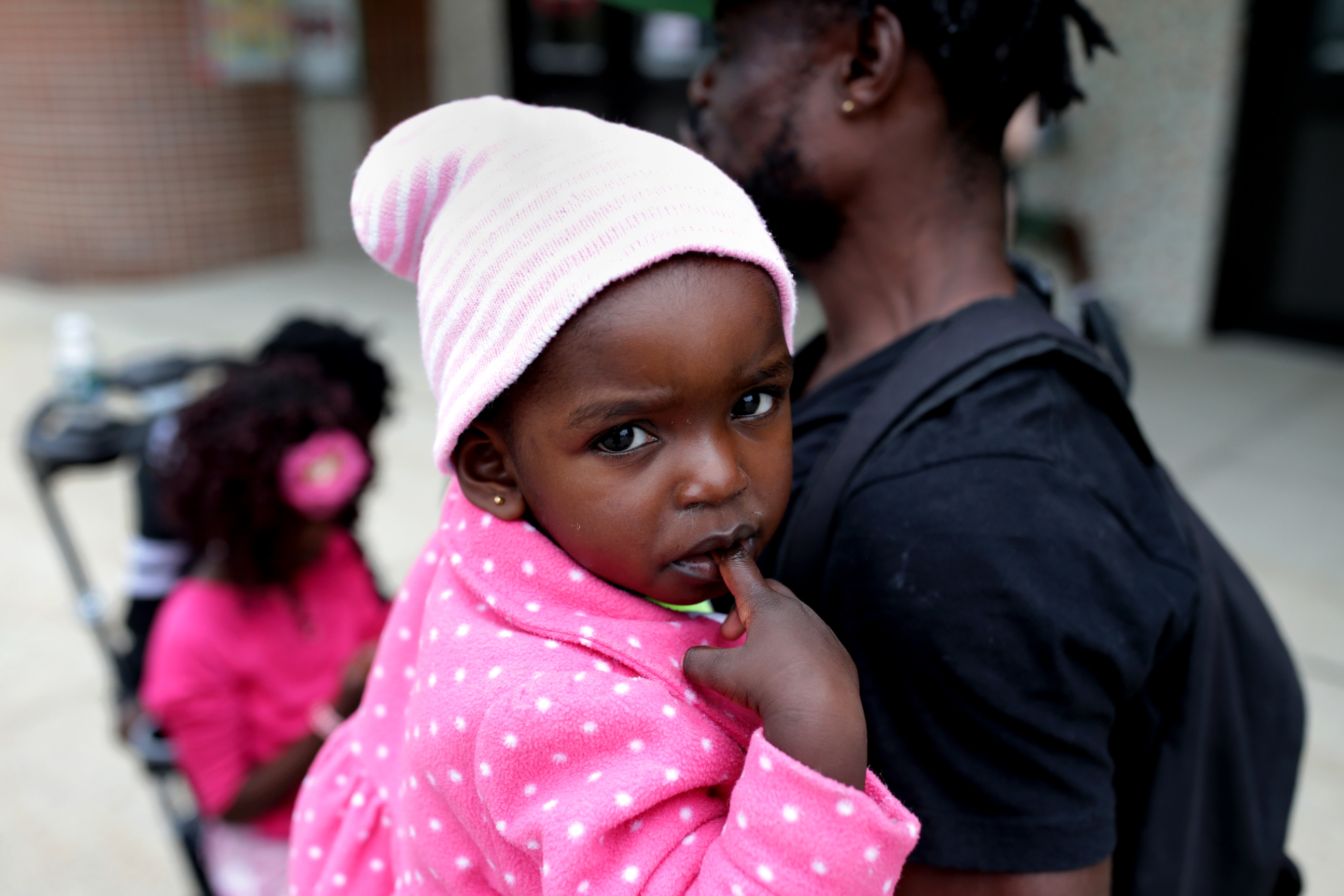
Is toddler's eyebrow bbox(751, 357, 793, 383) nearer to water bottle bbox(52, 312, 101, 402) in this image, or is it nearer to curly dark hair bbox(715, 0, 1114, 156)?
curly dark hair bbox(715, 0, 1114, 156)


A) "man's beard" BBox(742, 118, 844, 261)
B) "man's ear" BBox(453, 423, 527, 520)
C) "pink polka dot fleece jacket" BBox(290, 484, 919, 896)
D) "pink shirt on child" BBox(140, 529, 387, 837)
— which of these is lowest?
"pink shirt on child" BBox(140, 529, 387, 837)

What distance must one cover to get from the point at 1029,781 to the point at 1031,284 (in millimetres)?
753

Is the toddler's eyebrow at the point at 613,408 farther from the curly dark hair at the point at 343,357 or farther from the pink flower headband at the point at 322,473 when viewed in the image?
the curly dark hair at the point at 343,357

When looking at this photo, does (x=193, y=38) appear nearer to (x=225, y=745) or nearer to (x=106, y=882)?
(x=106, y=882)

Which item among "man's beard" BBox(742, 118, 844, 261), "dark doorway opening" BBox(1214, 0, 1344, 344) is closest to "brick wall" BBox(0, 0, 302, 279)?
"dark doorway opening" BBox(1214, 0, 1344, 344)

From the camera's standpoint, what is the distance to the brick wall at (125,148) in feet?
26.3

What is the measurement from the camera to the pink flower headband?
6.87 ft

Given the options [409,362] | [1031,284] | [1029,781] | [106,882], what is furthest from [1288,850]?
[409,362]

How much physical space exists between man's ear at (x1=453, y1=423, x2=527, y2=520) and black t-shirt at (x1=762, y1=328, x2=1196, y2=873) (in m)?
0.34

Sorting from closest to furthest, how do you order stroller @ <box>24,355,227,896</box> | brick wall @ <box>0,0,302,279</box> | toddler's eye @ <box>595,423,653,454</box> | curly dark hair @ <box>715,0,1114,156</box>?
toddler's eye @ <box>595,423,653,454</box>, curly dark hair @ <box>715,0,1114,156</box>, stroller @ <box>24,355,227,896</box>, brick wall @ <box>0,0,302,279</box>

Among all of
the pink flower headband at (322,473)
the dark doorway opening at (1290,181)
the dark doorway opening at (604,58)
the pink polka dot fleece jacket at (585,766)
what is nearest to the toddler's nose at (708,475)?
the pink polka dot fleece jacket at (585,766)

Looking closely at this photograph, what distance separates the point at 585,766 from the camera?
3.11 ft

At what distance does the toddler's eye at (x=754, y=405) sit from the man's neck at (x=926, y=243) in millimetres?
456

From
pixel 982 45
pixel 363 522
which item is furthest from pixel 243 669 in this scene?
pixel 363 522
